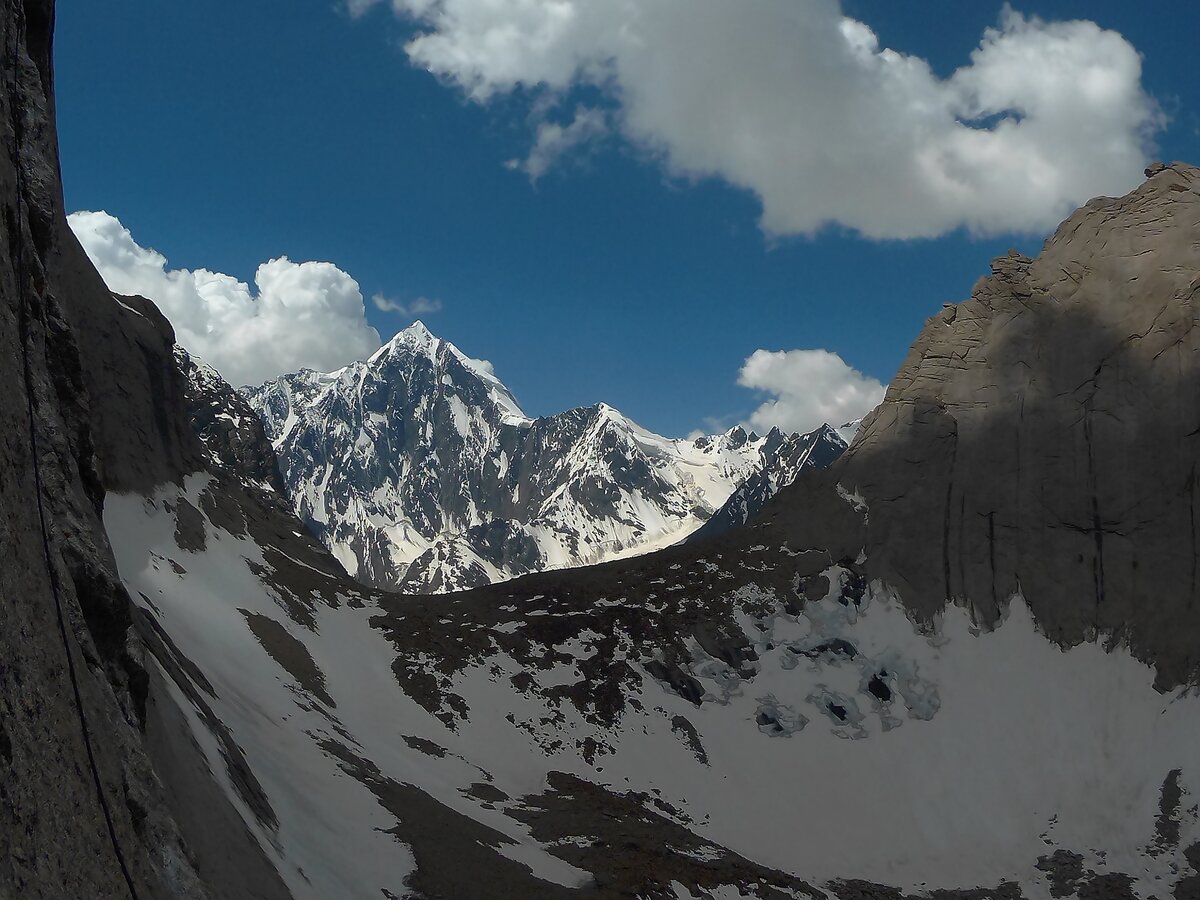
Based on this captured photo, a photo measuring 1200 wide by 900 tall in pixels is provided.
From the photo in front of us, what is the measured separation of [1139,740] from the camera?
239 ft

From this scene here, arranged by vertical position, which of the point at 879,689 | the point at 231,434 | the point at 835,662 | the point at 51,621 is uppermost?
the point at 231,434

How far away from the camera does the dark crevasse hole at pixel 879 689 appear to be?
258ft

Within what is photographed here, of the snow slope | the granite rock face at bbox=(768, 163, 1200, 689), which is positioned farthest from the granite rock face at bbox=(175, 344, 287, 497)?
the granite rock face at bbox=(768, 163, 1200, 689)

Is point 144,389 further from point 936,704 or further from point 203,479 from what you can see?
point 936,704

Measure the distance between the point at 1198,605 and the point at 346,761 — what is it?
7493cm

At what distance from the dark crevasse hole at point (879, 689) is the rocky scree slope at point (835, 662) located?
18 centimetres

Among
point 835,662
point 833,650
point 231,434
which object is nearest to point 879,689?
point 835,662

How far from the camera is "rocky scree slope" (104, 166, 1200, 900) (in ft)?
160

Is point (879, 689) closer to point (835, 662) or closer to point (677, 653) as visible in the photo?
point (835, 662)

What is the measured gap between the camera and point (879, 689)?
7912 centimetres

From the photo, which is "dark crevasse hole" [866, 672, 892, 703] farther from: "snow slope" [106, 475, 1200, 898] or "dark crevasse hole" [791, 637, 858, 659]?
"dark crevasse hole" [791, 637, 858, 659]

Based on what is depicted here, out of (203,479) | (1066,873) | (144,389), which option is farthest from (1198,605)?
(144,389)

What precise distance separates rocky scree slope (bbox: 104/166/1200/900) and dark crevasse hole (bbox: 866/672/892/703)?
0.18 meters

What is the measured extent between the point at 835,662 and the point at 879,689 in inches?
173
